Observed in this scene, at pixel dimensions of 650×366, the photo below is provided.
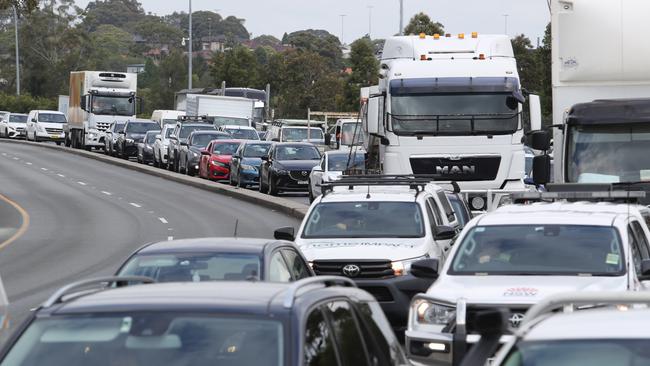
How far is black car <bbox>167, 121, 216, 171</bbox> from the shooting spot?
54.2 meters

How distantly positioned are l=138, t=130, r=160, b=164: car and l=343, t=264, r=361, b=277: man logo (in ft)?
147

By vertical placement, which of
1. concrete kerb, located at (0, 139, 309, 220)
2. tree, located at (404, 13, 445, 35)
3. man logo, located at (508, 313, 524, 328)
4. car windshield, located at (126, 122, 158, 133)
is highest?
tree, located at (404, 13, 445, 35)

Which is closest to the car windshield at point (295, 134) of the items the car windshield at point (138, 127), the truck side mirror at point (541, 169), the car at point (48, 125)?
the car windshield at point (138, 127)

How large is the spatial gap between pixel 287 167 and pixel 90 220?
8671 mm

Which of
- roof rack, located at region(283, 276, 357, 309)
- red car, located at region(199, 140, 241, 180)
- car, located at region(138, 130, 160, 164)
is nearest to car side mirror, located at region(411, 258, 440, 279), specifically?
roof rack, located at region(283, 276, 357, 309)

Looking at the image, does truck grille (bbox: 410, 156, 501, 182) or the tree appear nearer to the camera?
truck grille (bbox: 410, 156, 501, 182)

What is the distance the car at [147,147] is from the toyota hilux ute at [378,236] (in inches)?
1671

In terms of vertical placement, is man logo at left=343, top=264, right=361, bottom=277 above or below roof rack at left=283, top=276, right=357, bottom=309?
below

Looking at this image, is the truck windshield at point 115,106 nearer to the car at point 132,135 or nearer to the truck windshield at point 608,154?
the car at point 132,135

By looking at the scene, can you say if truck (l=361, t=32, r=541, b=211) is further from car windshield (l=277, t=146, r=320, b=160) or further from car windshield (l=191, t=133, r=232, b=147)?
car windshield (l=191, t=133, r=232, b=147)

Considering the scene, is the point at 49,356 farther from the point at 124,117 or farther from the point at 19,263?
the point at 124,117

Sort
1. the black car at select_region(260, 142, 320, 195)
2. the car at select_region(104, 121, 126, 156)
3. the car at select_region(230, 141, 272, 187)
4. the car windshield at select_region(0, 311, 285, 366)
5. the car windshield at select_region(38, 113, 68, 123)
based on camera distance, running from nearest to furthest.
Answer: the car windshield at select_region(0, 311, 285, 366) → the black car at select_region(260, 142, 320, 195) → the car at select_region(230, 141, 272, 187) → the car at select_region(104, 121, 126, 156) → the car windshield at select_region(38, 113, 68, 123)

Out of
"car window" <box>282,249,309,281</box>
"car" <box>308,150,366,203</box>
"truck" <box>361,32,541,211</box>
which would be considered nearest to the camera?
"car window" <box>282,249,309,281</box>

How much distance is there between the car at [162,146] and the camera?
56513 millimetres
